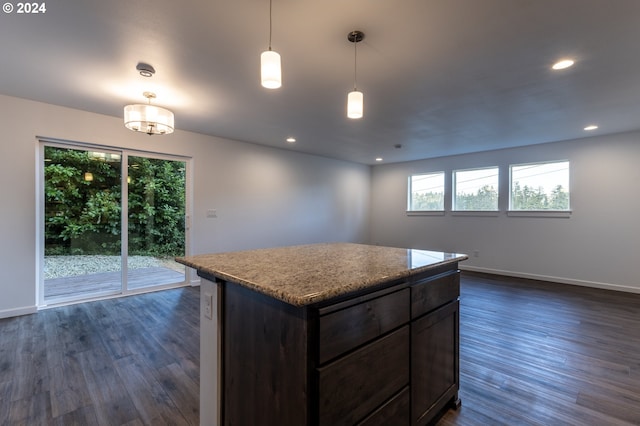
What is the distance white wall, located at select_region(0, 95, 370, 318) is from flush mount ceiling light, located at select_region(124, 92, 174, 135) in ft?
3.03

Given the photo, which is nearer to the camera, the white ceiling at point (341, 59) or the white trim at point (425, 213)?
the white ceiling at point (341, 59)

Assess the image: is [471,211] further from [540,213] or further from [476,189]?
[540,213]

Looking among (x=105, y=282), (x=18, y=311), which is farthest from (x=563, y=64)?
(x=18, y=311)

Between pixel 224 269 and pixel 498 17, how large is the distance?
7.51 feet

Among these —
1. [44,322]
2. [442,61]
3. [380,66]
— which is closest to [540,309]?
[442,61]

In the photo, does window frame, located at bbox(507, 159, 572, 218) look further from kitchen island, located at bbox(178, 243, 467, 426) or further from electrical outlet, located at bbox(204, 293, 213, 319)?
electrical outlet, located at bbox(204, 293, 213, 319)

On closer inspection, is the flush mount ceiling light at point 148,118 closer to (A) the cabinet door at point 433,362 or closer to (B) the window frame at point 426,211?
(A) the cabinet door at point 433,362

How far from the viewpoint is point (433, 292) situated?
165 centimetres

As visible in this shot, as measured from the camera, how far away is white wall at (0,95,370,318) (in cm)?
336

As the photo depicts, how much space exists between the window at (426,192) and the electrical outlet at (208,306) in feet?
20.1

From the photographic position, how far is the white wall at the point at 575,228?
443 cm

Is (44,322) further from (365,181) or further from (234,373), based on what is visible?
(365,181)

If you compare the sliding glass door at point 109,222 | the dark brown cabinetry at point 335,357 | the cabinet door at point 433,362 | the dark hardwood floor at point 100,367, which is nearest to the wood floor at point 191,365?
the dark hardwood floor at point 100,367

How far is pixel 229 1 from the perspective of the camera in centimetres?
173
